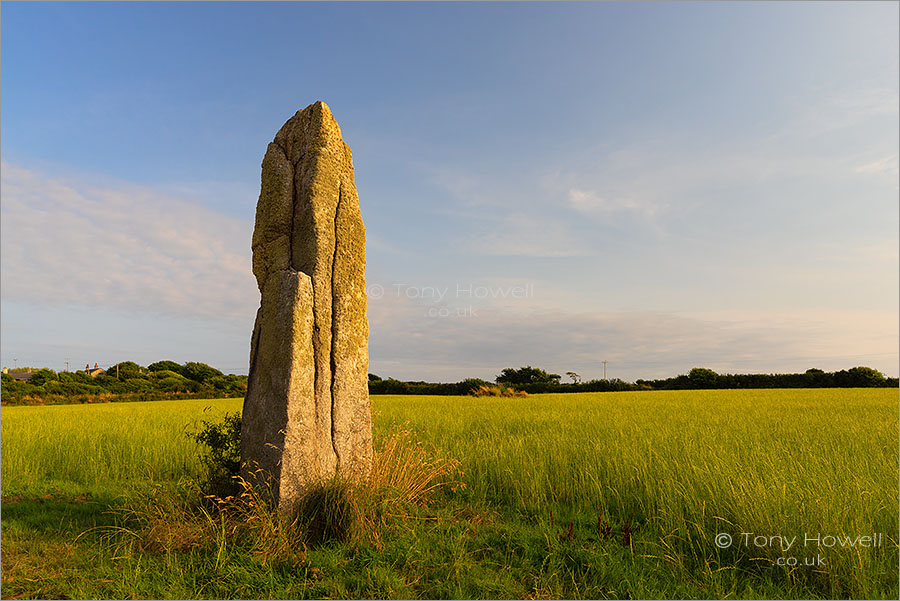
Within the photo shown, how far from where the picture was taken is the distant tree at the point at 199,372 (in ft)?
137

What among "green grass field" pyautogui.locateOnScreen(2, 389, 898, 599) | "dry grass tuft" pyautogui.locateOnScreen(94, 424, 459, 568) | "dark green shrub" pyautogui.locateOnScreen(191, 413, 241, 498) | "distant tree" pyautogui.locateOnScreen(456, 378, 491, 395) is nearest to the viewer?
"green grass field" pyautogui.locateOnScreen(2, 389, 898, 599)

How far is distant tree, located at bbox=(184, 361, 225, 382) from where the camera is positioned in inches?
1647

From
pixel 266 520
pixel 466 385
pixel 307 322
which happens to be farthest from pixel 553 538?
pixel 466 385

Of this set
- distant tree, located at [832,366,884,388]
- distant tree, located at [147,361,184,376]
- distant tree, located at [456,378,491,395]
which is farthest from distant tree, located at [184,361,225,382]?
distant tree, located at [832,366,884,388]

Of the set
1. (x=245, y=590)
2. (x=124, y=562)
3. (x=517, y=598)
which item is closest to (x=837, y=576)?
(x=517, y=598)

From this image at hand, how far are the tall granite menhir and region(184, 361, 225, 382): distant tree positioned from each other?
39.9m

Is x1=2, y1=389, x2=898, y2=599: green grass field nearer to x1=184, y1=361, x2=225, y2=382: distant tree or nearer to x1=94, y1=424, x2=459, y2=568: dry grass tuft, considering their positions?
x1=94, y1=424, x2=459, y2=568: dry grass tuft

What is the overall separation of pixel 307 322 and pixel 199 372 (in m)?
41.8

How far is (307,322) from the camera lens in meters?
5.87

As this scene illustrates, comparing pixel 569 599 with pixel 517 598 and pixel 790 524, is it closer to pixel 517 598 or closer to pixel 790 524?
pixel 517 598

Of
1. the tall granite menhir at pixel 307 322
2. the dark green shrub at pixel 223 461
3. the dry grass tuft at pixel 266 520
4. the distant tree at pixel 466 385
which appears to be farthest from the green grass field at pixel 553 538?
the distant tree at pixel 466 385

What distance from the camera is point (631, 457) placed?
7.73 metres

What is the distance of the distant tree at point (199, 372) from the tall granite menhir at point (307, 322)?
1570 inches

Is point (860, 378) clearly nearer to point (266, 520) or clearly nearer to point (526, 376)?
point (526, 376)
